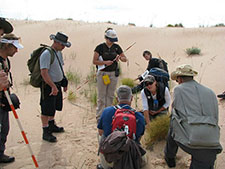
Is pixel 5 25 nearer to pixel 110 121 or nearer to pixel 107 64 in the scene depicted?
pixel 110 121

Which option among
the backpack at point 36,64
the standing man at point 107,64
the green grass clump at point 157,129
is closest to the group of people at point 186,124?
the green grass clump at point 157,129

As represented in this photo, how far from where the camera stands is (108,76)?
449cm

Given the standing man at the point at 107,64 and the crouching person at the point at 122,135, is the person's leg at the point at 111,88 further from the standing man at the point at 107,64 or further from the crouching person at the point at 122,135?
the crouching person at the point at 122,135

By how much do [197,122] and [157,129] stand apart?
138cm

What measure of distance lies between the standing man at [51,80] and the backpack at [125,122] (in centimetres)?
152

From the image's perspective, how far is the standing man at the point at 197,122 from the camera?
2.35 metres

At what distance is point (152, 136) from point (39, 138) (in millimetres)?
2011

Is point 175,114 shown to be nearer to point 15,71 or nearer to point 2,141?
point 2,141

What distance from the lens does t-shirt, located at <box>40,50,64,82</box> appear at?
3545mm

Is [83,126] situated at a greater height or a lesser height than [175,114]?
lesser

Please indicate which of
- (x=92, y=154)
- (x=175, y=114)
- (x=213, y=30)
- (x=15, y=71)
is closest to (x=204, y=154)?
(x=175, y=114)

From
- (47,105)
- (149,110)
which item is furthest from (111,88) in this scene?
(47,105)

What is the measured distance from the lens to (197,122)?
7.70 ft

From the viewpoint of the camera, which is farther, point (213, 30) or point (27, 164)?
point (213, 30)
